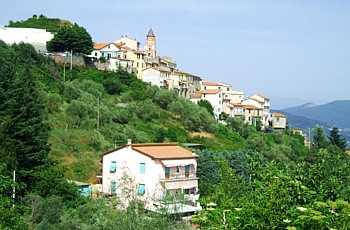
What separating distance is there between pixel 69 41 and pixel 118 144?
2105cm

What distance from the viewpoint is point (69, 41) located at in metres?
55.8

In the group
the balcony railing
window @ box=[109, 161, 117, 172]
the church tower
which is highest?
the church tower

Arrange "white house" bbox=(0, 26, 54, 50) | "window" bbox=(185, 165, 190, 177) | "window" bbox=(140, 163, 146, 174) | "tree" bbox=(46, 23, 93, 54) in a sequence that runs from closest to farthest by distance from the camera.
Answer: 1. "window" bbox=(140, 163, 146, 174)
2. "window" bbox=(185, 165, 190, 177)
3. "tree" bbox=(46, 23, 93, 54)
4. "white house" bbox=(0, 26, 54, 50)

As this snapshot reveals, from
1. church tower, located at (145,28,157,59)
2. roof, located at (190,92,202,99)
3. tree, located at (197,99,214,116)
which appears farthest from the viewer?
church tower, located at (145,28,157,59)

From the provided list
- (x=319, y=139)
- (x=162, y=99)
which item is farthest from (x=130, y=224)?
(x=319, y=139)

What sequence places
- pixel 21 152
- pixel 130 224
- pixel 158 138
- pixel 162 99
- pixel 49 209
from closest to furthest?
pixel 130 224
pixel 49 209
pixel 21 152
pixel 158 138
pixel 162 99

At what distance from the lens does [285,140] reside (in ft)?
202

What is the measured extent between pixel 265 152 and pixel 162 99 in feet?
38.3

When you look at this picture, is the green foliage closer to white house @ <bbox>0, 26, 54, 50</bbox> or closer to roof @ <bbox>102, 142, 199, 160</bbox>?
white house @ <bbox>0, 26, 54, 50</bbox>

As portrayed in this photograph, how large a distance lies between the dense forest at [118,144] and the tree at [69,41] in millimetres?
3268

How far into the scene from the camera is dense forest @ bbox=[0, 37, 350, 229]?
1108 centimetres

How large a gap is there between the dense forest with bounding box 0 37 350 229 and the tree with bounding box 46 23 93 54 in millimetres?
3268

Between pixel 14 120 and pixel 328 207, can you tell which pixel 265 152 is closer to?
pixel 14 120

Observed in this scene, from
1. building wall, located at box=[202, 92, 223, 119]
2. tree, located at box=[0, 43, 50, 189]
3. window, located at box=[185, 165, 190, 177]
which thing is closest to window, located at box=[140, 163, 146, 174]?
window, located at box=[185, 165, 190, 177]
